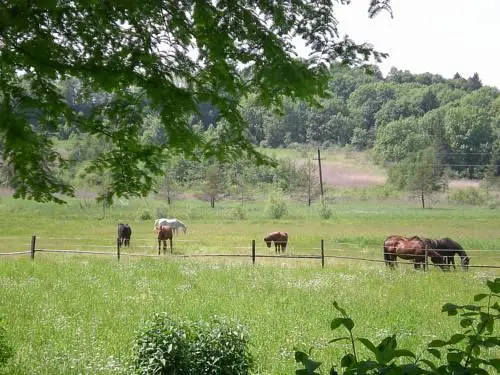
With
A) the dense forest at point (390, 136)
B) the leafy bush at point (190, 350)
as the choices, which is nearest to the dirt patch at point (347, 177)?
the dense forest at point (390, 136)

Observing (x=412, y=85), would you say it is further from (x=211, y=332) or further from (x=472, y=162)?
(x=211, y=332)

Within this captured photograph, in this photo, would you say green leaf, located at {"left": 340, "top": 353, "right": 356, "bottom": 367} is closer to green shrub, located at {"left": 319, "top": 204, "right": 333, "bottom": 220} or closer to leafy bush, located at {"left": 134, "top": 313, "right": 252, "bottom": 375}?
leafy bush, located at {"left": 134, "top": 313, "right": 252, "bottom": 375}

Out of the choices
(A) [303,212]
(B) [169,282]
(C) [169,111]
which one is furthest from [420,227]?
(C) [169,111]

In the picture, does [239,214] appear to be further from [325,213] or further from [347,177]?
[347,177]

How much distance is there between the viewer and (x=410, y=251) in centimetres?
2277

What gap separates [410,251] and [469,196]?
169 ft

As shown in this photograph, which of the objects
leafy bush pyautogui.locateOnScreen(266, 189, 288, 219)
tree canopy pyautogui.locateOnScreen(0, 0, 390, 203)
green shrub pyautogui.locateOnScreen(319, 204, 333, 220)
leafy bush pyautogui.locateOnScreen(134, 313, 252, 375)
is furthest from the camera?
leafy bush pyautogui.locateOnScreen(266, 189, 288, 219)

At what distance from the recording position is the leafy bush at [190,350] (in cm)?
711

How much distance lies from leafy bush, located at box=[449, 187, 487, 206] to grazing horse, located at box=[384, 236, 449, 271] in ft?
158

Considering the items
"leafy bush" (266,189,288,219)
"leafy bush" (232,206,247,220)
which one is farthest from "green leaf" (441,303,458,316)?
"leafy bush" (266,189,288,219)

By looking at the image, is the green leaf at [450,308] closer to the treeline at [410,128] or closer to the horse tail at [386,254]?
the horse tail at [386,254]

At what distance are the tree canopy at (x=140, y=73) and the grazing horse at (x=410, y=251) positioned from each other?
1820 centimetres

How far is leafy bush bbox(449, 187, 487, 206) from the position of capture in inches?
2678

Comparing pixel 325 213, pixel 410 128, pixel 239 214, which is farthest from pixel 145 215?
pixel 410 128
